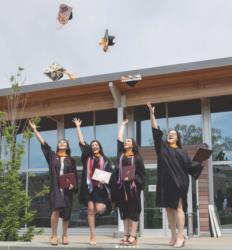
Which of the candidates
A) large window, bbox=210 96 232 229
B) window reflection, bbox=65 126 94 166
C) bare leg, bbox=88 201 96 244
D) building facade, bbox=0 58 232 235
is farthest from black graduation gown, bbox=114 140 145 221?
window reflection, bbox=65 126 94 166

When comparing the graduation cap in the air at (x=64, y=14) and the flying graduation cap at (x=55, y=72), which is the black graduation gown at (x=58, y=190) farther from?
the graduation cap in the air at (x=64, y=14)

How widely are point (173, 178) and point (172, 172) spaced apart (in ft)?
0.26

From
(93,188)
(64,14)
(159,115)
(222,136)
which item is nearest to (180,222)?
(93,188)

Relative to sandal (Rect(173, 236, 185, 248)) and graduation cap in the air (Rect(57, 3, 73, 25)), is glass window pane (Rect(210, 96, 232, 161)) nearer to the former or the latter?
graduation cap in the air (Rect(57, 3, 73, 25))

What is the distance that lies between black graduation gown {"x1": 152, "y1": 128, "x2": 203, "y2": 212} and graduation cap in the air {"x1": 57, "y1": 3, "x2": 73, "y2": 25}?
8320mm

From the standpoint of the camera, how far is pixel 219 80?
1305cm

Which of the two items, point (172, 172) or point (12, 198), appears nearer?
point (172, 172)

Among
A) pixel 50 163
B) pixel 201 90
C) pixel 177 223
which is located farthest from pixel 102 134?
pixel 177 223

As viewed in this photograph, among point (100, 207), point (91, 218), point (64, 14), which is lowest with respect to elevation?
point (91, 218)

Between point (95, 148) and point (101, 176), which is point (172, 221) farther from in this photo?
point (95, 148)

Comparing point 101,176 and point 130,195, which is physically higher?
point 101,176

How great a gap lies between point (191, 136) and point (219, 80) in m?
1.99

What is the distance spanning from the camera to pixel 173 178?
6.44 m

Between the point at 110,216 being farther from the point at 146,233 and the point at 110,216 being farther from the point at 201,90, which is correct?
the point at 201,90
